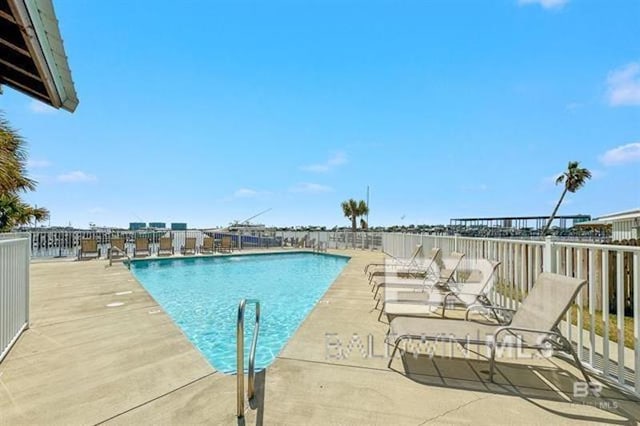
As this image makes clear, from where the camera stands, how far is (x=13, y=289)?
132 inches

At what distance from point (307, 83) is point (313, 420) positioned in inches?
505

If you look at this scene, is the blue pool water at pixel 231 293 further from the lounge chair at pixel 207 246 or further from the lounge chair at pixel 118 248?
the lounge chair at pixel 207 246

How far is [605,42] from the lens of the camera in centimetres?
864

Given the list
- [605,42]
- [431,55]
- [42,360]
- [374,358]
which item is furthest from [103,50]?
[605,42]

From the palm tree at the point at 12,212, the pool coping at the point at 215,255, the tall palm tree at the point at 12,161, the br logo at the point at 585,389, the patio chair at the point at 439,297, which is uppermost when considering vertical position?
the tall palm tree at the point at 12,161

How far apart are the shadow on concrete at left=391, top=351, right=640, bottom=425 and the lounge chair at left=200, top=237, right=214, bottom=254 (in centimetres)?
1337

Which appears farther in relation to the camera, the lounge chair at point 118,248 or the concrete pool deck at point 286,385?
the lounge chair at point 118,248

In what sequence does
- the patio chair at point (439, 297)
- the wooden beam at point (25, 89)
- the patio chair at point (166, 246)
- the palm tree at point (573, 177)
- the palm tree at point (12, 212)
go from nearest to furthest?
1. the wooden beam at point (25, 89)
2. the patio chair at point (439, 297)
3. the palm tree at point (12, 212)
4. the patio chair at point (166, 246)
5. the palm tree at point (573, 177)

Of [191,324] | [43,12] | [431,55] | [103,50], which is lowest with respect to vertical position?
[191,324]

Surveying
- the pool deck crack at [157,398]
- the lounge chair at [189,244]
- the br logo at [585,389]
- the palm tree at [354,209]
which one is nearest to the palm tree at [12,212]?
the lounge chair at [189,244]

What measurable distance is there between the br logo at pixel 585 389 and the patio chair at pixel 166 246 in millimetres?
13891

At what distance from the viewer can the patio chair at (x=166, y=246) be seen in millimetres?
13469

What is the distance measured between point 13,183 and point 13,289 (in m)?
5.90

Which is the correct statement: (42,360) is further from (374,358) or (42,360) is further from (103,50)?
(103,50)
